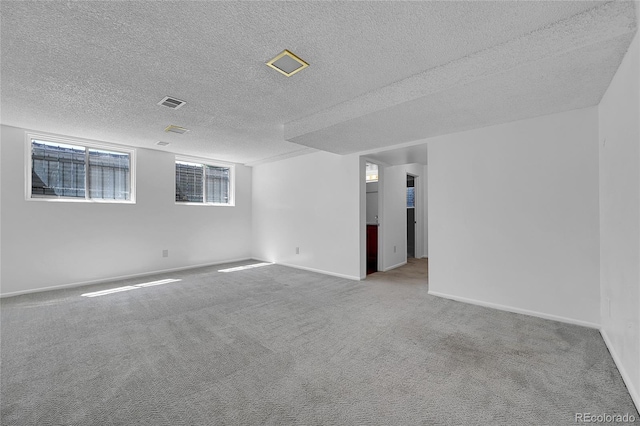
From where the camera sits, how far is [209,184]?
650cm

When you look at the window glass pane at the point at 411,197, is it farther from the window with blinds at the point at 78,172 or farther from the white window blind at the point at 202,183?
the window with blinds at the point at 78,172

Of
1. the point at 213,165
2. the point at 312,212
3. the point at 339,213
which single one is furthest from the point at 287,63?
the point at 213,165

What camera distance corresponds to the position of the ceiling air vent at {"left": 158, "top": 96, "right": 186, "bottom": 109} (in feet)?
9.79

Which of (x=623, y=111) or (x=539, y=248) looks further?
(x=539, y=248)

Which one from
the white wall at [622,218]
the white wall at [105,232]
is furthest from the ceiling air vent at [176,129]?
the white wall at [622,218]

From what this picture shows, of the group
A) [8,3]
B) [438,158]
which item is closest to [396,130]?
[438,158]

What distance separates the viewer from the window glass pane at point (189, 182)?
5.93 meters

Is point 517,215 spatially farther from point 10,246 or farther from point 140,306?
point 10,246

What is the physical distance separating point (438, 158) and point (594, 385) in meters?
2.78

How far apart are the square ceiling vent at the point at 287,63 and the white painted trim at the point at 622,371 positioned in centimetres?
Answer: 321

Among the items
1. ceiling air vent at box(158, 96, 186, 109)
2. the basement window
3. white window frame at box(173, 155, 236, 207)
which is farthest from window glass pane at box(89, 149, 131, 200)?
ceiling air vent at box(158, 96, 186, 109)

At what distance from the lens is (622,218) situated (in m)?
1.96

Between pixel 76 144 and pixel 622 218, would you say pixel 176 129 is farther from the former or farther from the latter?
pixel 622 218

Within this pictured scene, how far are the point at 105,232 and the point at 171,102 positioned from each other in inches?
126
